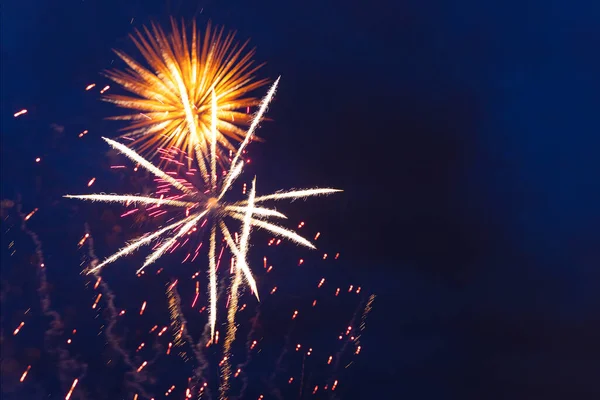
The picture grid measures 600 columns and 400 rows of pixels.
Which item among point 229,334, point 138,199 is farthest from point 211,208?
point 229,334

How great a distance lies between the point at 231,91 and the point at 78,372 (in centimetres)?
594

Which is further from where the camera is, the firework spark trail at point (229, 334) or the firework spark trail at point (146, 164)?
the firework spark trail at point (229, 334)

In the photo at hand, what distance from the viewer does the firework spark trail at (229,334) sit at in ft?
26.5

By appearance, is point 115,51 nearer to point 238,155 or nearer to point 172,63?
point 172,63

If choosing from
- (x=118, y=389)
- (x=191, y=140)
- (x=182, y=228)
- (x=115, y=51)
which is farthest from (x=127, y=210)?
(x=118, y=389)

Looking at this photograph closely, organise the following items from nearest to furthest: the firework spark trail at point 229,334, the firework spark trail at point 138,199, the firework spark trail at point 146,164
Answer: the firework spark trail at point 146,164 < the firework spark trail at point 138,199 < the firework spark trail at point 229,334

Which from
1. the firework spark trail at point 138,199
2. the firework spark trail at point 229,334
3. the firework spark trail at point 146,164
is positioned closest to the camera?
the firework spark trail at point 146,164

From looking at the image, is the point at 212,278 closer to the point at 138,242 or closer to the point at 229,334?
the point at 138,242

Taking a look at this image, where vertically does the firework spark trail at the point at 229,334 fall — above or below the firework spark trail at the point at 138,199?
below

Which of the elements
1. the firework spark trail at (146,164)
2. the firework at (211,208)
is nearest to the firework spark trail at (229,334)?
the firework at (211,208)

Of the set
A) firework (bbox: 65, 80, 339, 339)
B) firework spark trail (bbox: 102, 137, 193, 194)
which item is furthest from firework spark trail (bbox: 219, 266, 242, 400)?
firework spark trail (bbox: 102, 137, 193, 194)

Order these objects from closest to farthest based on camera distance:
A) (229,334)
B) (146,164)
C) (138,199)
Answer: (146,164) < (138,199) < (229,334)

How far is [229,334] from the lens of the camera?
936cm

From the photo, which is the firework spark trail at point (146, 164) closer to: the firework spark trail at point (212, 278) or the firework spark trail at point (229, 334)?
the firework spark trail at point (212, 278)
